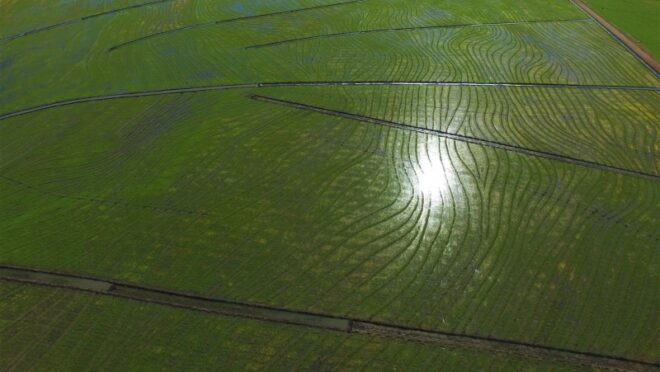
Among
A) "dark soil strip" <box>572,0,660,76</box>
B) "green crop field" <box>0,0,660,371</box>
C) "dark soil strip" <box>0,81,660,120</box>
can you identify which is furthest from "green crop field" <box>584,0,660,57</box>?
"dark soil strip" <box>0,81,660,120</box>

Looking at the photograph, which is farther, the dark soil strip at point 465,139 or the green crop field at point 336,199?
the dark soil strip at point 465,139

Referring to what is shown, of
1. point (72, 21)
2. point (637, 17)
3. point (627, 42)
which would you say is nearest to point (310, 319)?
point (627, 42)

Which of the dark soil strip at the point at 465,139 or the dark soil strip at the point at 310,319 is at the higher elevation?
the dark soil strip at the point at 465,139

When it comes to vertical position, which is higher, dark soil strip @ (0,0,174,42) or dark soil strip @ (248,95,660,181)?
dark soil strip @ (0,0,174,42)

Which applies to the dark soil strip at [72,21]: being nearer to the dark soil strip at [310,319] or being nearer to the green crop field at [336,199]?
the green crop field at [336,199]

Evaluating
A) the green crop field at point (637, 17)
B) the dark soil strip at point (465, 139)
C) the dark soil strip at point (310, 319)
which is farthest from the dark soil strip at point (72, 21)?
the green crop field at point (637, 17)

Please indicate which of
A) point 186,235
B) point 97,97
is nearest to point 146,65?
point 97,97

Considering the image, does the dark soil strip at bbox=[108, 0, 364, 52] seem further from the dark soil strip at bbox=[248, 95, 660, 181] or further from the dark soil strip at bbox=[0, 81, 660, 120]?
the dark soil strip at bbox=[248, 95, 660, 181]
